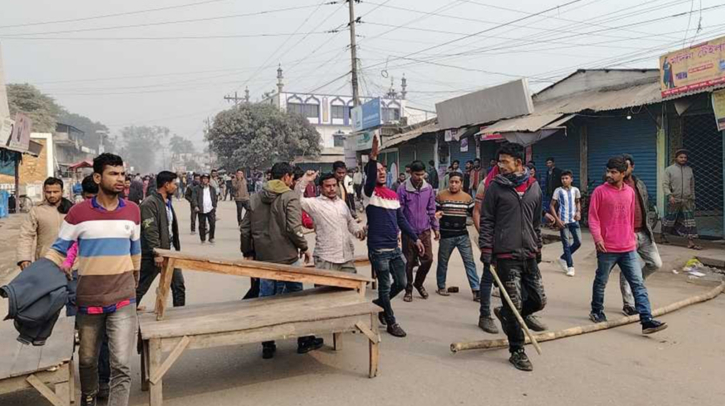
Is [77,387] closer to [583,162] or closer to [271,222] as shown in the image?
[271,222]

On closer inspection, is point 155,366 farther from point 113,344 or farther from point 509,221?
point 509,221

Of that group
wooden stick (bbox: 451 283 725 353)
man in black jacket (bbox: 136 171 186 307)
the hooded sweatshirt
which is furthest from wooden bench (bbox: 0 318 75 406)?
wooden stick (bbox: 451 283 725 353)

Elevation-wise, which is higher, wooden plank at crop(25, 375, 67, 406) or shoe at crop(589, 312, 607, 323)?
wooden plank at crop(25, 375, 67, 406)

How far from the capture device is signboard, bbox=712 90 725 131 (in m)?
8.75

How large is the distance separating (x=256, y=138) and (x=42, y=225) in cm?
3940

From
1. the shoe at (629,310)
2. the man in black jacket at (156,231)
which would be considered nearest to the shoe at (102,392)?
the man in black jacket at (156,231)

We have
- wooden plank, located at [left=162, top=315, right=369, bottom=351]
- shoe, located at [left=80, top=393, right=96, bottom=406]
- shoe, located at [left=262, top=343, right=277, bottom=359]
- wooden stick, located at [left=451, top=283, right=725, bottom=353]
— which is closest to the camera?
shoe, located at [left=80, top=393, right=96, bottom=406]

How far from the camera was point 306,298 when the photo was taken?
459 centimetres

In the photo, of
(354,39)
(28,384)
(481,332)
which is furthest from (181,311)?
(354,39)

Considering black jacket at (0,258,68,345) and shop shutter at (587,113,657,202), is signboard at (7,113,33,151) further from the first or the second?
shop shutter at (587,113,657,202)

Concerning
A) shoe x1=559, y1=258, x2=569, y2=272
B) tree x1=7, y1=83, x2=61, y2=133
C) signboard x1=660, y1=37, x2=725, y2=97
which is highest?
tree x1=7, y1=83, x2=61, y2=133

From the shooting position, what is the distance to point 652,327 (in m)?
4.87

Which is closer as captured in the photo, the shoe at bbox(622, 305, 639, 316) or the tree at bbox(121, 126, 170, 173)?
the shoe at bbox(622, 305, 639, 316)

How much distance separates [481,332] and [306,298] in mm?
1877
